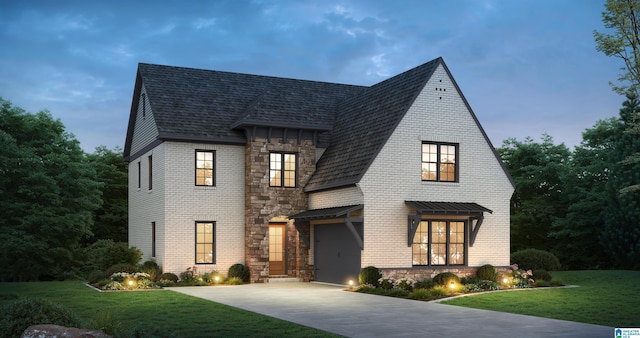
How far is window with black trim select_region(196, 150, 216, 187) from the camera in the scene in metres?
28.5

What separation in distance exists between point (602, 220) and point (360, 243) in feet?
62.6

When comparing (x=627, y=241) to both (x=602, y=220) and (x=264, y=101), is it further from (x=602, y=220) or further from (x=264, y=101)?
(x=264, y=101)

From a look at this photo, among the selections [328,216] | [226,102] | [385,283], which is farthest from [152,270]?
[385,283]

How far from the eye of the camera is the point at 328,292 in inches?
911

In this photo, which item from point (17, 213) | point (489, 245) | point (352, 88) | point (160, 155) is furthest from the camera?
point (17, 213)

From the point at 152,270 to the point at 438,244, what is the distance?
10.8 metres

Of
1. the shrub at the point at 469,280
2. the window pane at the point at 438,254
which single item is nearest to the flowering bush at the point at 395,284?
the window pane at the point at 438,254

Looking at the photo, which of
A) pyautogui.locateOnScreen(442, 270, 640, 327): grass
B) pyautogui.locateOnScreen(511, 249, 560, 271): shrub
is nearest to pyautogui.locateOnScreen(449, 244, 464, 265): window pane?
pyautogui.locateOnScreen(511, 249, 560, 271): shrub

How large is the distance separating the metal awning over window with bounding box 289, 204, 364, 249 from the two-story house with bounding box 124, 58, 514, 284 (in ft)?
0.28

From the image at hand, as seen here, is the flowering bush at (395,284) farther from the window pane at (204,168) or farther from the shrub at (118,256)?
the shrub at (118,256)

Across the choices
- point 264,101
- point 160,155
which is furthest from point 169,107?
point 264,101

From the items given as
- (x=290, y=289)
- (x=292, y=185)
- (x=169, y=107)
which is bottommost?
(x=290, y=289)

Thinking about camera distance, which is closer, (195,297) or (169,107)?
(195,297)

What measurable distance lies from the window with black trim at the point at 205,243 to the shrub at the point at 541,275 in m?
12.4
